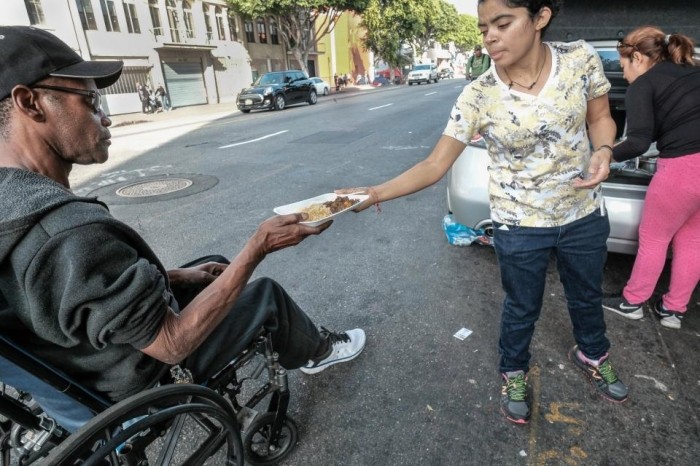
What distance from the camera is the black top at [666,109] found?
2.35 metres

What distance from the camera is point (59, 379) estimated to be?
1.30 m

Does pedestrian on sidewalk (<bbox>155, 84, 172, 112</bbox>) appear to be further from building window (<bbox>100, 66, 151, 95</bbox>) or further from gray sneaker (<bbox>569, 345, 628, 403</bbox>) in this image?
gray sneaker (<bbox>569, 345, 628, 403</bbox>)

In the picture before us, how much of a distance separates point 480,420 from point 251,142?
31.2ft

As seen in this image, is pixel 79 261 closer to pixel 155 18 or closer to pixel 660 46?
pixel 660 46

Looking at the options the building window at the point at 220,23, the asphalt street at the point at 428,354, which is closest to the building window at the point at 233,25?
the building window at the point at 220,23

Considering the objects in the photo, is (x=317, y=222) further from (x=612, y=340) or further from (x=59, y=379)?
(x=612, y=340)

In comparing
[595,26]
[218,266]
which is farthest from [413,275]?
[595,26]

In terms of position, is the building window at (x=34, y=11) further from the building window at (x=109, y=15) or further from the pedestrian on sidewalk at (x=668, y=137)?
the pedestrian on sidewalk at (x=668, y=137)

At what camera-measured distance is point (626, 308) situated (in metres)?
2.94

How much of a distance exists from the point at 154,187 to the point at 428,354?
5.53 metres

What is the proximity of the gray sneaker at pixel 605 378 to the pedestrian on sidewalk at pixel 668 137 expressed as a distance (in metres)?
0.84

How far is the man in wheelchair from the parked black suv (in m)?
19.1

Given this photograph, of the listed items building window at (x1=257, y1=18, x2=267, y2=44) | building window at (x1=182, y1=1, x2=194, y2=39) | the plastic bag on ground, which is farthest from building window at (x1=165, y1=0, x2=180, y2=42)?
the plastic bag on ground

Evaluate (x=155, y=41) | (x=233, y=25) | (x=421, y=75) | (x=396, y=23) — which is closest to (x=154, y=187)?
(x=155, y=41)
